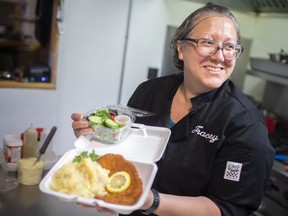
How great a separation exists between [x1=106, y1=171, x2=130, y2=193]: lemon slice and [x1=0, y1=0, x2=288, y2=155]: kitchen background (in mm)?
1277

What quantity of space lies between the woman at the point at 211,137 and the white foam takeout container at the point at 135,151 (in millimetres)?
43

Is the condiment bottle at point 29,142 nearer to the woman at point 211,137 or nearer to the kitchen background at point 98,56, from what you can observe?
the woman at point 211,137

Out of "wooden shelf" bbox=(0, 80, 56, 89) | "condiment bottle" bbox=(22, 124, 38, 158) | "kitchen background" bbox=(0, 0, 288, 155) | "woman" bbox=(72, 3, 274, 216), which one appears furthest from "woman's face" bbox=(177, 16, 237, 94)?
"wooden shelf" bbox=(0, 80, 56, 89)

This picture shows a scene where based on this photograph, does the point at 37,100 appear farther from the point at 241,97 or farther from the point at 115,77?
the point at 241,97

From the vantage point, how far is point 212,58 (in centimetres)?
89

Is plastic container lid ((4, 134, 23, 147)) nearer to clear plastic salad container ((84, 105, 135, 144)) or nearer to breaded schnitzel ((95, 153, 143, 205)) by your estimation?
clear plastic salad container ((84, 105, 135, 144))

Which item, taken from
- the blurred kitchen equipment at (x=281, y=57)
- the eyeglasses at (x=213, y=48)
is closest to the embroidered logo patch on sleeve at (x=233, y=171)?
the eyeglasses at (x=213, y=48)

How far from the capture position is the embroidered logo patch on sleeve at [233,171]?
0.83 m

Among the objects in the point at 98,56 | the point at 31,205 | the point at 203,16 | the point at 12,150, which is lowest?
the point at 31,205

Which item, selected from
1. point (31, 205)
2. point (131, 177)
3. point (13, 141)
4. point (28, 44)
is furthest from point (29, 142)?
point (28, 44)

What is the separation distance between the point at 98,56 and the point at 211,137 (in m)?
1.25

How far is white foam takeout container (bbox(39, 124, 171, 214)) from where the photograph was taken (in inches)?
25.2

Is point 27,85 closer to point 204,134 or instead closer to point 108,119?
point 108,119

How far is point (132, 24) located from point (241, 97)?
1207mm
